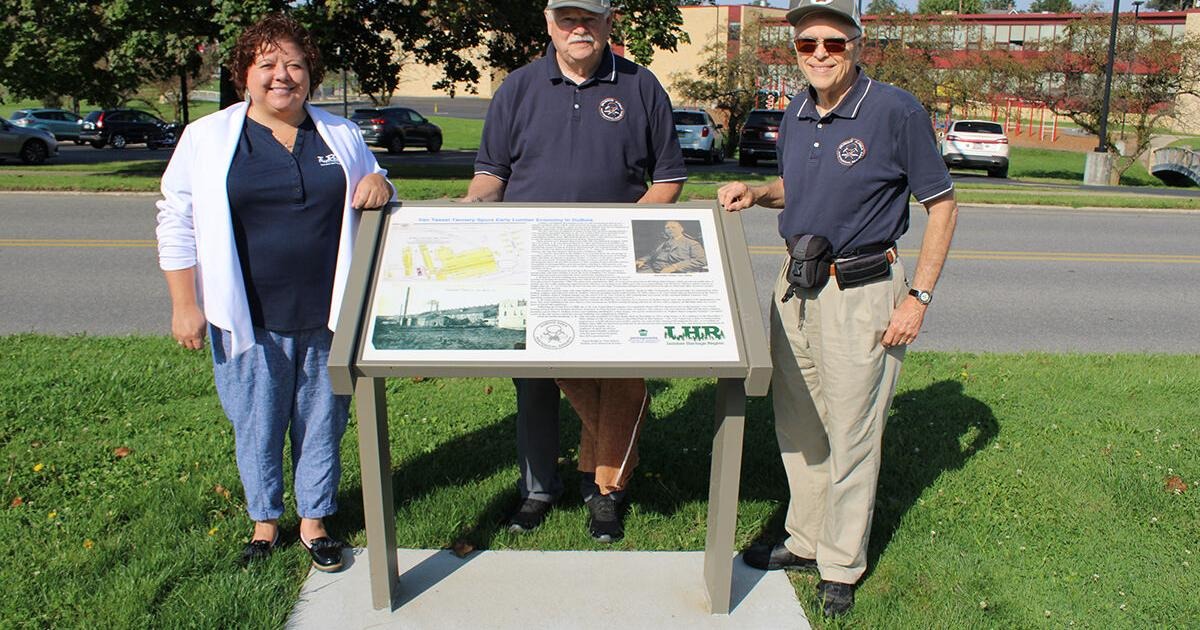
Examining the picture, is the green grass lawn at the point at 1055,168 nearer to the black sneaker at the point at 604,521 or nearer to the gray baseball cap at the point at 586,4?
the black sneaker at the point at 604,521

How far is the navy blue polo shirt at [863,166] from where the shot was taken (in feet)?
10.6

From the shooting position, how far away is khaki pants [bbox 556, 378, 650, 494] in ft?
12.8

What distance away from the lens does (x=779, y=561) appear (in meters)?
3.83

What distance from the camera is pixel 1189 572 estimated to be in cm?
368

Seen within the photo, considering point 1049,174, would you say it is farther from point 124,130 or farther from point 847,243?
point 847,243

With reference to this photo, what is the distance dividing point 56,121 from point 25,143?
36.9ft

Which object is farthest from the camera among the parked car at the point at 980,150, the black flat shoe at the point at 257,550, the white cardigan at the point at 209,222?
the parked car at the point at 980,150

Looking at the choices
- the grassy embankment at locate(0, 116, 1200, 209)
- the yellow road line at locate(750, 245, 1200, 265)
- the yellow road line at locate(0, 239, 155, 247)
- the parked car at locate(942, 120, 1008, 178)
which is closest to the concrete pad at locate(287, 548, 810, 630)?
the yellow road line at locate(750, 245, 1200, 265)

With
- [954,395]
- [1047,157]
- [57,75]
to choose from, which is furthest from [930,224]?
[1047,157]

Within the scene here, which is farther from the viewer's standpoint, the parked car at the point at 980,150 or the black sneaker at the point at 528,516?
the parked car at the point at 980,150

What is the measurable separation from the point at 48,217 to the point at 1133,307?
493 inches

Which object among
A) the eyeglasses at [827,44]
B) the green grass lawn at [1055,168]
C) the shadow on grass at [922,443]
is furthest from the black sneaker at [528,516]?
the green grass lawn at [1055,168]

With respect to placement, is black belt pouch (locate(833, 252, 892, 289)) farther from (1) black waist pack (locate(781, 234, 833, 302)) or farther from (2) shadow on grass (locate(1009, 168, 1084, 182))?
(2) shadow on grass (locate(1009, 168, 1084, 182))

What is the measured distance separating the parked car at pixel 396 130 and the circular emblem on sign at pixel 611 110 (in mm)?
28683
